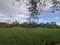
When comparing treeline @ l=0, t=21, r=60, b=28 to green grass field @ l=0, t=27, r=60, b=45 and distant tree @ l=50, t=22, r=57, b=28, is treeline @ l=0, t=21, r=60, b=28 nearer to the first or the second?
distant tree @ l=50, t=22, r=57, b=28

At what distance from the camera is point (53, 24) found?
9680 millimetres

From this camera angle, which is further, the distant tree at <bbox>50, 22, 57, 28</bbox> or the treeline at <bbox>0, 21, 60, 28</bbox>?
the distant tree at <bbox>50, 22, 57, 28</bbox>

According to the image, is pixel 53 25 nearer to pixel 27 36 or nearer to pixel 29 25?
pixel 29 25

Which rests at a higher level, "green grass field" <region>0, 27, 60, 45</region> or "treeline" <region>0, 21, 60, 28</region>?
"treeline" <region>0, 21, 60, 28</region>

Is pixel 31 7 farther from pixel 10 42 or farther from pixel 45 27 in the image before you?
pixel 10 42

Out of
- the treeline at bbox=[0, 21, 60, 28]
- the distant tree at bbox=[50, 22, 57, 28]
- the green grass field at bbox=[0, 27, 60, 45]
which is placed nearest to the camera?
the green grass field at bbox=[0, 27, 60, 45]

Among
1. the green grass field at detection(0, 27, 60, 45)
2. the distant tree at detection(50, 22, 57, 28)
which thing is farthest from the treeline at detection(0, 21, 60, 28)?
the green grass field at detection(0, 27, 60, 45)

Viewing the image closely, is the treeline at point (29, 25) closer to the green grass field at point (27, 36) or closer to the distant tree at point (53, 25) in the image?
the distant tree at point (53, 25)

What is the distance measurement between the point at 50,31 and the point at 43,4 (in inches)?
60.4

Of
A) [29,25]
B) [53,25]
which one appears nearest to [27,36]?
[29,25]

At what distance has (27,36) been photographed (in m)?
7.83

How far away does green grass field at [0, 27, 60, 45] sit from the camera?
752 cm

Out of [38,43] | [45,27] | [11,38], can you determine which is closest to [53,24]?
[45,27]

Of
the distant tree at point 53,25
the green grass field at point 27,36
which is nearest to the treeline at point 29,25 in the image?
the distant tree at point 53,25
